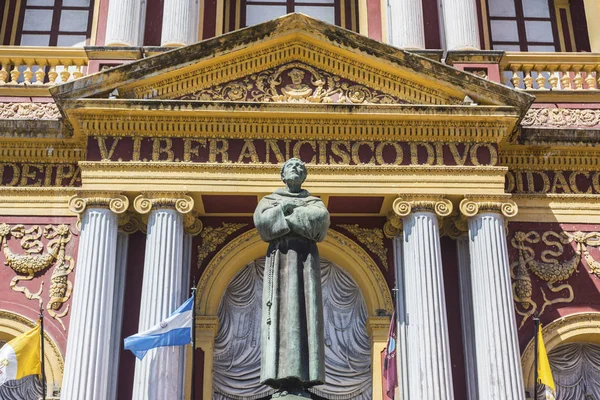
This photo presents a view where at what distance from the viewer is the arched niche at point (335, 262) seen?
1538 cm

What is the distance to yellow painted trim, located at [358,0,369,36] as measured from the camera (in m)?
18.8

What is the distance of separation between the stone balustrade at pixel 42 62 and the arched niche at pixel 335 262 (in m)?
4.32

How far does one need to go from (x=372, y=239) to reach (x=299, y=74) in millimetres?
3012

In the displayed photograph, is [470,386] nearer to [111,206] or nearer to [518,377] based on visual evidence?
[518,377]

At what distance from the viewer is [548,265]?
1570 centimetres

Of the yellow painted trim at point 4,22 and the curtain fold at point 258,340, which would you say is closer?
the curtain fold at point 258,340

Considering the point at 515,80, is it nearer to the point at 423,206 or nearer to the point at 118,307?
the point at 423,206

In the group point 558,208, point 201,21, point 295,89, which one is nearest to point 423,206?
point 558,208

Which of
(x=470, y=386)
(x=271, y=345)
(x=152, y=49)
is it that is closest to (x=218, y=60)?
(x=152, y=49)

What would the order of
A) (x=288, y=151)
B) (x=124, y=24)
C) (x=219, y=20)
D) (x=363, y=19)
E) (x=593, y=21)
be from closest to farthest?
1. (x=288, y=151)
2. (x=124, y=24)
3. (x=363, y=19)
4. (x=219, y=20)
5. (x=593, y=21)

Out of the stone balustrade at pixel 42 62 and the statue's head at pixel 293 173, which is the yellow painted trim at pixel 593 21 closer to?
the stone balustrade at pixel 42 62

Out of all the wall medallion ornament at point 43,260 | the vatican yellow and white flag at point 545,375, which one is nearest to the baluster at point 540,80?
the vatican yellow and white flag at point 545,375

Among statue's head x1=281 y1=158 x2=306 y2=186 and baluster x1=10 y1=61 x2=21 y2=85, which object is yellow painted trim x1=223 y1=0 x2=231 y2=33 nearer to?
baluster x1=10 y1=61 x2=21 y2=85

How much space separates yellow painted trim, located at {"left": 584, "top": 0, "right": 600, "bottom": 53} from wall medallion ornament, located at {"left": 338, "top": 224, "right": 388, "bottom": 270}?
6.54m
